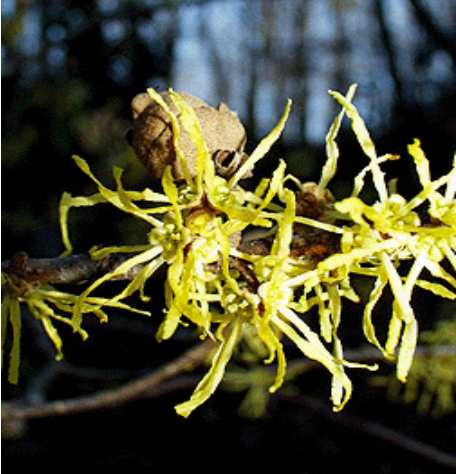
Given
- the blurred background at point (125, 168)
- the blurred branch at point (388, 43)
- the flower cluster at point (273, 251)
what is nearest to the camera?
the flower cluster at point (273, 251)

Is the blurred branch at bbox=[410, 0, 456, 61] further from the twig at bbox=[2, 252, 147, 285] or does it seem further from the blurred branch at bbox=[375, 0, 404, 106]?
the twig at bbox=[2, 252, 147, 285]

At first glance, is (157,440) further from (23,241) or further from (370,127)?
(370,127)

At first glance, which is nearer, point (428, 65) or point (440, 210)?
point (440, 210)

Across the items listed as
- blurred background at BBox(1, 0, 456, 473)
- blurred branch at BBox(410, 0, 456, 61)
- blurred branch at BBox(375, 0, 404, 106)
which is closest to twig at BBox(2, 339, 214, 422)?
blurred background at BBox(1, 0, 456, 473)

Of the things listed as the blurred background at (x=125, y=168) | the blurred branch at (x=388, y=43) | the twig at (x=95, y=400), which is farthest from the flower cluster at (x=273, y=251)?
the blurred branch at (x=388, y=43)

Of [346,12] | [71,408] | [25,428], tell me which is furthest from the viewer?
[346,12]

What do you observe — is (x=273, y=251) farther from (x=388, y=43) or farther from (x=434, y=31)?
(x=388, y=43)

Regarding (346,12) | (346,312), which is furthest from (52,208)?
(346,12)

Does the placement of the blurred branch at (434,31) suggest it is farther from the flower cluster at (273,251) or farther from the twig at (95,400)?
the flower cluster at (273,251)
